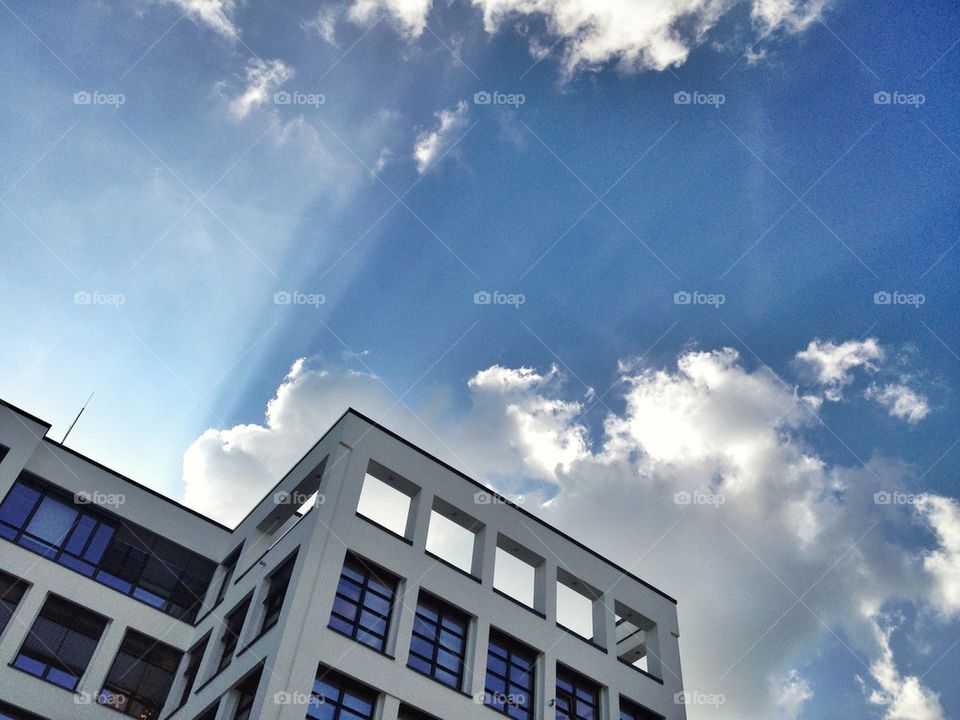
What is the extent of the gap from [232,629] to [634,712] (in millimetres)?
14398

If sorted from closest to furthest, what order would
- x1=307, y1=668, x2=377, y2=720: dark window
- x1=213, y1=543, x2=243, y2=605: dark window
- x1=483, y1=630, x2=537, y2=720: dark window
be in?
x1=307, y1=668, x2=377, y2=720: dark window, x1=483, y1=630, x2=537, y2=720: dark window, x1=213, y1=543, x2=243, y2=605: dark window

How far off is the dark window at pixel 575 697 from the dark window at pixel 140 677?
13.3m

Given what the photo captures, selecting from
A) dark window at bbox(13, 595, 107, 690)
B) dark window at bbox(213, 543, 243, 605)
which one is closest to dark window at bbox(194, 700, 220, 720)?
dark window at bbox(13, 595, 107, 690)

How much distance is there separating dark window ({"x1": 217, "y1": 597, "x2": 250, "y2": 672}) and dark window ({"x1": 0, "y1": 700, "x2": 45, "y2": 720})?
5546mm

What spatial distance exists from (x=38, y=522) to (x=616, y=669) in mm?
21064

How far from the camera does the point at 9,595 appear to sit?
2584 cm

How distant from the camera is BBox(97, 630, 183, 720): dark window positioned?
26.4 m

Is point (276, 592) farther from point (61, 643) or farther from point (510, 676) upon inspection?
point (510, 676)

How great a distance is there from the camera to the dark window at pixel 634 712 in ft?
94.1

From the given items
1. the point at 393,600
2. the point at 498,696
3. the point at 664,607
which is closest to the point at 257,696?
the point at 393,600

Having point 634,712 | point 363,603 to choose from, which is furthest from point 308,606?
point 634,712

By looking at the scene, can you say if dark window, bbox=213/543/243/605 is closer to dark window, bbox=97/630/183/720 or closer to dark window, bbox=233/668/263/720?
dark window, bbox=97/630/183/720

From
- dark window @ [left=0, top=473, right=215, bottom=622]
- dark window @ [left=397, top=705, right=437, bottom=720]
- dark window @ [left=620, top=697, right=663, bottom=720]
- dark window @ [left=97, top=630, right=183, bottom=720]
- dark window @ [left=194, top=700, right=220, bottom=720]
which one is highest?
dark window @ [left=0, top=473, right=215, bottom=622]

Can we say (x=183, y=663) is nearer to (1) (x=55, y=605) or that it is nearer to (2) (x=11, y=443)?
(1) (x=55, y=605)
